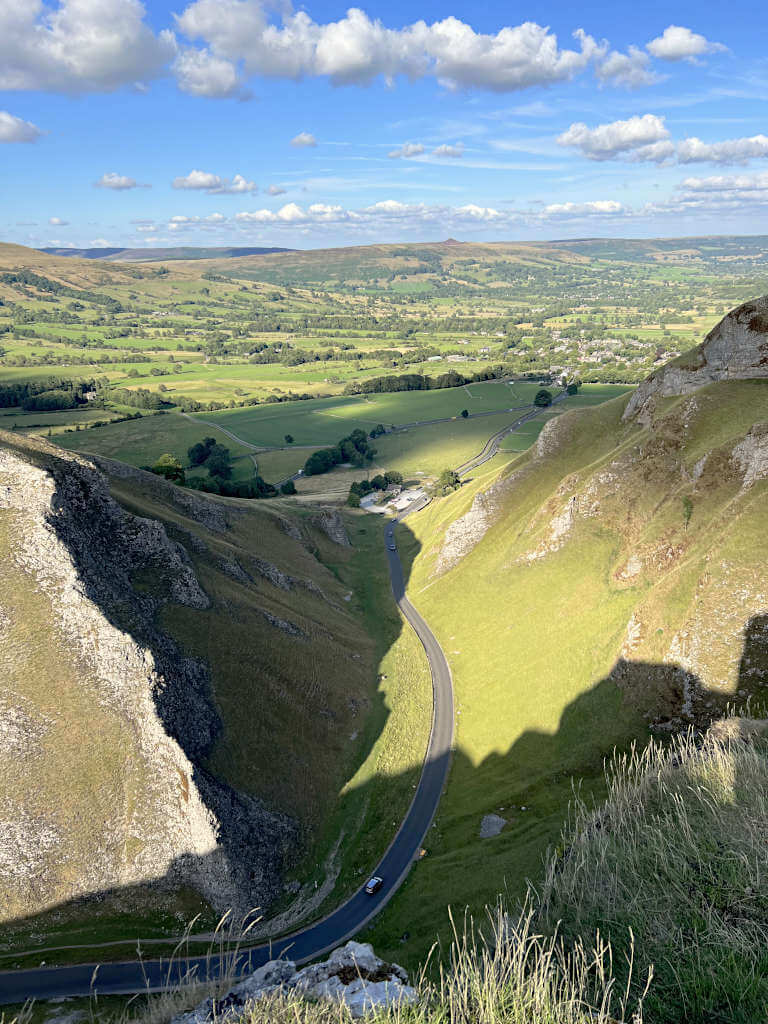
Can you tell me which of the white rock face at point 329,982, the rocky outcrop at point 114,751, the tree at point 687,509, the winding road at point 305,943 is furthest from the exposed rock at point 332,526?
the white rock face at point 329,982

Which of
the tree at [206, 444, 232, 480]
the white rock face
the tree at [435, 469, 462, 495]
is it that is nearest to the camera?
the white rock face

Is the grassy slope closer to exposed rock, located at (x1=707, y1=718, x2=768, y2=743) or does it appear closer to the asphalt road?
the asphalt road

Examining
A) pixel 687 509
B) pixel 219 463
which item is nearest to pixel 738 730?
pixel 687 509

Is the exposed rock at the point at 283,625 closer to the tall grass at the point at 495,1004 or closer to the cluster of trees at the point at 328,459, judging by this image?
the tall grass at the point at 495,1004

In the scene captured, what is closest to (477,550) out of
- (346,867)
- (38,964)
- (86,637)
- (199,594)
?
(199,594)

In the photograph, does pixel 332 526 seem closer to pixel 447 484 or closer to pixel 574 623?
pixel 447 484

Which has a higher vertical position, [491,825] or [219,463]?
[219,463]

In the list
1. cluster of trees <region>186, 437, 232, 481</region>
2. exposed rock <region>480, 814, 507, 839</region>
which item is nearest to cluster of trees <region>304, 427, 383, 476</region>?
cluster of trees <region>186, 437, 232, 481</region>
